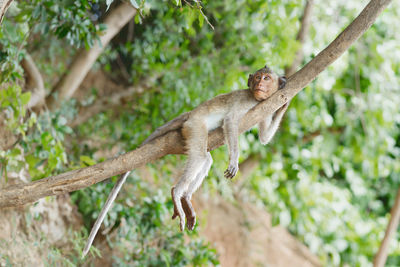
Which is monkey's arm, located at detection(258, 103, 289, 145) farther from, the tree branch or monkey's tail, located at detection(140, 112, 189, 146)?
the tree branch

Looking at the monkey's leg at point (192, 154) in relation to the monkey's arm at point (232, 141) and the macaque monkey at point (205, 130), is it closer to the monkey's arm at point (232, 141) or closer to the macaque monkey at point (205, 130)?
the macaque monkey at point (205, 130)

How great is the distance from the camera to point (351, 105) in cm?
820

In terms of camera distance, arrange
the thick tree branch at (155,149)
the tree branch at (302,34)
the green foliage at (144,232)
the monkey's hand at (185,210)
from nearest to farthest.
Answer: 1. the thick tree branch at (155,149)
2. the monkey's hand at (185,210)
3. the green foliage at (144,232)
4. the tree branch at (302,34)

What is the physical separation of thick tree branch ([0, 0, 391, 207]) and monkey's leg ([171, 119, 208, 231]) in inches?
9.4

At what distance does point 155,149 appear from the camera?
3795 mm

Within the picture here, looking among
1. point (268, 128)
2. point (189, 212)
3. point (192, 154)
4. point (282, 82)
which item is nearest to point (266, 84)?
point (282, 82)

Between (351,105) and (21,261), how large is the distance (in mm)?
6359

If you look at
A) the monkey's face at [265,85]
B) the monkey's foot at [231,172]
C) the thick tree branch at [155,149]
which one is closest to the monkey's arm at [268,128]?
the monkey's face at [265,85]

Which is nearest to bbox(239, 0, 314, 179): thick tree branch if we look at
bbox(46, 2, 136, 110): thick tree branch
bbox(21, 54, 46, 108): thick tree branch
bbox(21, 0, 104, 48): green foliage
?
bbox(46, 2, 136, 110): thick tree branch

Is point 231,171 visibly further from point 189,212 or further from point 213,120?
point 213,120

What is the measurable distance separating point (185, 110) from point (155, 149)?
2.29 meters

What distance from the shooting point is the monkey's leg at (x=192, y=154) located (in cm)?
383

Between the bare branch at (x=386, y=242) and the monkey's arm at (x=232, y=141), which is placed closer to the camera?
the monkey's arm at (x=232, y=141)

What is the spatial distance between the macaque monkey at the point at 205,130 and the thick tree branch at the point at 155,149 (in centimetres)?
25
